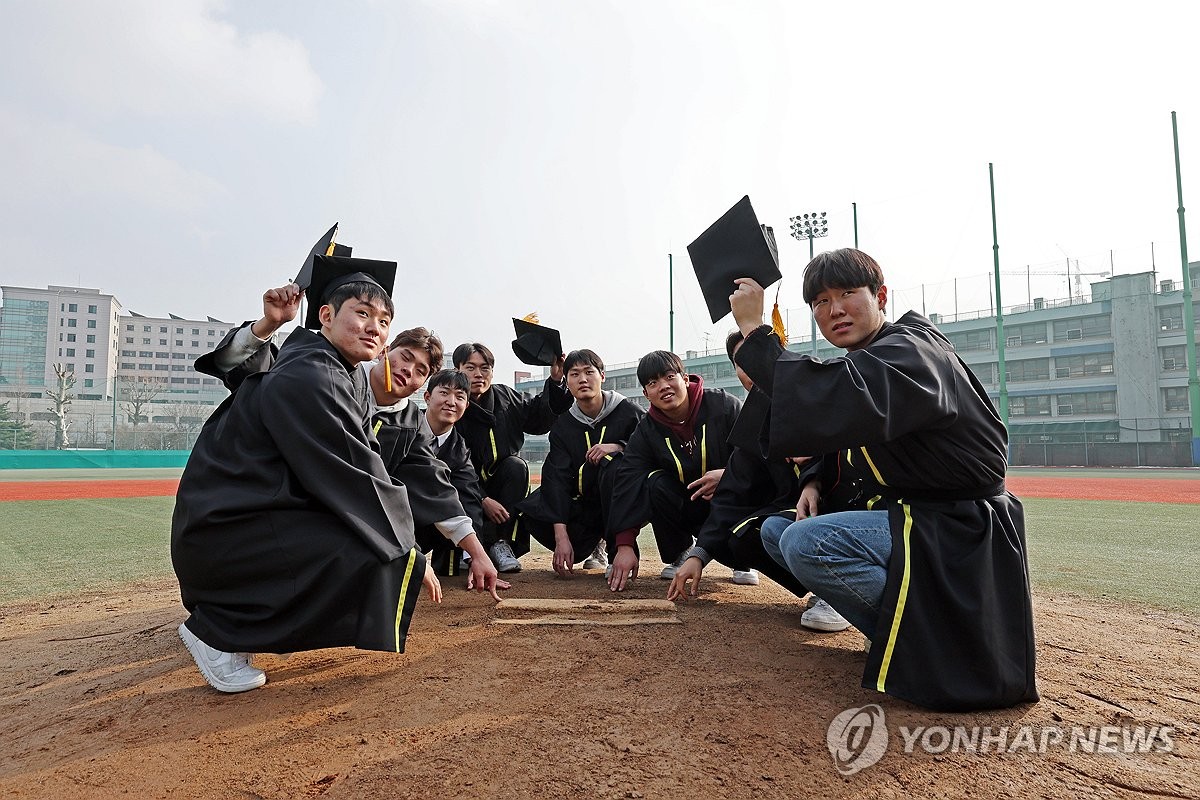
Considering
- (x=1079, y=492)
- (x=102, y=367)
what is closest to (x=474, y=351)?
(x=1079, y=492)

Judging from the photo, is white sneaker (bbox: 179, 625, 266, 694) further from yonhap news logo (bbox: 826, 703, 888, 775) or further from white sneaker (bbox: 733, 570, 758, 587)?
white sneaker (bbox: 733, 570, 758, 587)

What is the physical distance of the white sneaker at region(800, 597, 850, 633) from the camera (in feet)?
11.2

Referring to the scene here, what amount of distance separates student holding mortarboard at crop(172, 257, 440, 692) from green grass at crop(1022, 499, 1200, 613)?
14.1 feet

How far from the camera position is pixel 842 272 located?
9.16 ft

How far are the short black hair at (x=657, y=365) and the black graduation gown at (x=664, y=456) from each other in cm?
35

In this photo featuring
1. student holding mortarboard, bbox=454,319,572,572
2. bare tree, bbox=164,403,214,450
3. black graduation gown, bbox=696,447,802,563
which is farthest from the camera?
bare tree, bbox=164,403,214,450

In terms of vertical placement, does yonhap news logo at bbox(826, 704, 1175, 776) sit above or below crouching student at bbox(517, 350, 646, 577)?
below

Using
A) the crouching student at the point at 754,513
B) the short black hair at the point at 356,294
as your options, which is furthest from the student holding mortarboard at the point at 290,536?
the crouching student at the point at 754,513

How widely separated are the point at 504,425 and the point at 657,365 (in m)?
1.65

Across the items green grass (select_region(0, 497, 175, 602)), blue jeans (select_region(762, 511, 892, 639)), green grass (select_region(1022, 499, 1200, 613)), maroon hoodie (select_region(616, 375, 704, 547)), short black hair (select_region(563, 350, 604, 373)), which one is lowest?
green grass (select_region(0, 497, 175, 602))

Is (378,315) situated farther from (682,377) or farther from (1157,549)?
(1157,549)

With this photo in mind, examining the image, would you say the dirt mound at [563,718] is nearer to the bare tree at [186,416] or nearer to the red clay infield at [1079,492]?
the red clay infield at [1079,492]

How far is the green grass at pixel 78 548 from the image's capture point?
17.4 feet

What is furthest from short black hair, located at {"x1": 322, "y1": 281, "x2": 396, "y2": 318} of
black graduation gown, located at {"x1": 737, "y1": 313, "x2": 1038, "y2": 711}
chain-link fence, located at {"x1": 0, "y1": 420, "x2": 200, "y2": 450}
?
chain-link fence, located at {"x1": 0, "y1": 420, "x2": 200, "y2": 450}
